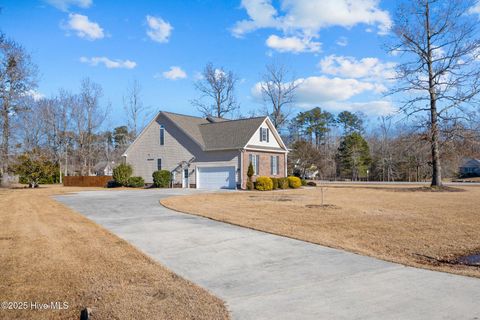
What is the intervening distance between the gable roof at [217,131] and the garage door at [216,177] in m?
1.83

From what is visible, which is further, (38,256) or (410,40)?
(410,40)

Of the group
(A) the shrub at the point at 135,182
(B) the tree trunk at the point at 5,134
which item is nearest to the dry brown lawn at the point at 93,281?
(B) the tree trunk at the point at 5,134

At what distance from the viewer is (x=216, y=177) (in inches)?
1236

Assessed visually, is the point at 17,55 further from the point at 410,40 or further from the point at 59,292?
the point at 410,40

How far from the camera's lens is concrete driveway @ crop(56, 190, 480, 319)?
178 inches

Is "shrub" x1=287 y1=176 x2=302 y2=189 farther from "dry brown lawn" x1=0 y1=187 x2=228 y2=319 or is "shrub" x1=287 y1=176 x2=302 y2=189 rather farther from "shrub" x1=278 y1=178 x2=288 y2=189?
"dry brown lawn" x1=0 y1=187 x2=228 y2=319

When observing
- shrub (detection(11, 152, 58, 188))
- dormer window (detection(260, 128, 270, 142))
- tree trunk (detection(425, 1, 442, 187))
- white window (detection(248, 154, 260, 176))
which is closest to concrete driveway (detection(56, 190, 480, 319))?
white window (detection(248, 154, 260, 176))

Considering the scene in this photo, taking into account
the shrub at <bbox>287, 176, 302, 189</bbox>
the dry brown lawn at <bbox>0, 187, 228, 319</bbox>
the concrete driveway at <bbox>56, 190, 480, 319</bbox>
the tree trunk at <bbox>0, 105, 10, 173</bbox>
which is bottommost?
the concrete driveway at <bbox>56, 190, 480, 319</bbox>

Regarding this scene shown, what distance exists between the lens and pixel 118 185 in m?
35.9

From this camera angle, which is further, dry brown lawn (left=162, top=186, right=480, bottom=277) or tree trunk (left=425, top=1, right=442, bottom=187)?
tree trunk (left=425, top=1, right=442, bottom=187)

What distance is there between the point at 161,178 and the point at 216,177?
5.00 m

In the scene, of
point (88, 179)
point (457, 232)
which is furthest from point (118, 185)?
point (457, 232)

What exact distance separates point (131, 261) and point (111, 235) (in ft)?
9.44

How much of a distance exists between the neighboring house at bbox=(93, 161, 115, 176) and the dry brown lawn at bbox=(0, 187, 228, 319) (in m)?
65.6
